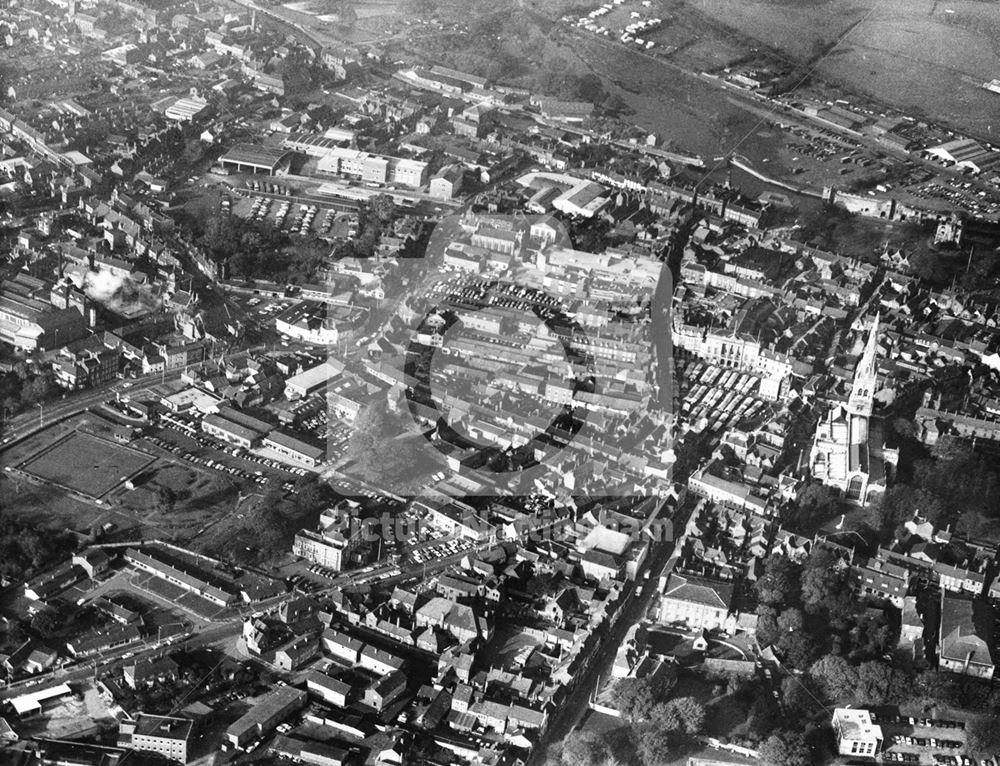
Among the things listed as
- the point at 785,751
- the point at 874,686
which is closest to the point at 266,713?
the point at 785,751

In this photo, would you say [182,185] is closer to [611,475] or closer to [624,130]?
[624,130]

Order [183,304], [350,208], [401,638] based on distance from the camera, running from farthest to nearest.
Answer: [350,208], [183,304], [401,638]

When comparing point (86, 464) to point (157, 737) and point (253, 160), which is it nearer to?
point (157, 737)

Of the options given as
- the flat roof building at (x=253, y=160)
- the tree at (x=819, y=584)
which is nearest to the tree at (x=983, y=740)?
the tree at (x=819, y=584)

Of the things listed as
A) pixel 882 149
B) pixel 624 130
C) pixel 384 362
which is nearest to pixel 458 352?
pixel 384 362

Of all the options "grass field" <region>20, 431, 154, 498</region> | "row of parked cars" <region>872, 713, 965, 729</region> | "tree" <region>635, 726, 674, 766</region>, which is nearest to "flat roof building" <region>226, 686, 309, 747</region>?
"tree" <region>635, 726, 674, 766</region>

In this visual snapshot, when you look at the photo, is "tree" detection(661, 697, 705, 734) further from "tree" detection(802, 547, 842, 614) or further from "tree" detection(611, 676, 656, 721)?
"tree" detection(802, 547, 842, 614)
